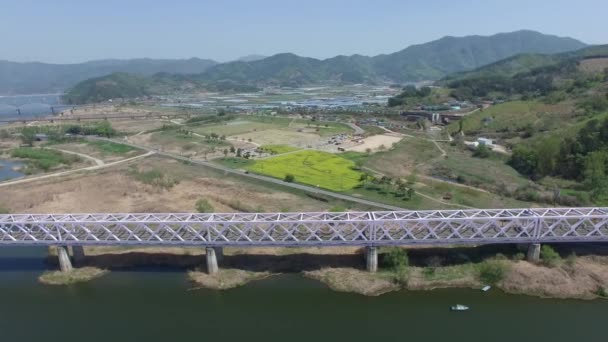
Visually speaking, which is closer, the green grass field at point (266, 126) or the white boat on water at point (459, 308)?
the white boat on water at point (459, 308)

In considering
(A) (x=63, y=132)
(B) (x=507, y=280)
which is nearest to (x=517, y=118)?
(B) (x=507, y=280)

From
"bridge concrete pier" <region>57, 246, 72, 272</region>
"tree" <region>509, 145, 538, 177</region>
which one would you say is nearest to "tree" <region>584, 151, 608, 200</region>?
"tree" <region>509, 145, 538, 177</region>

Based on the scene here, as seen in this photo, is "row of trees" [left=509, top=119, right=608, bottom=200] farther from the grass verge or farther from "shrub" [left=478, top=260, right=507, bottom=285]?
the grass verge

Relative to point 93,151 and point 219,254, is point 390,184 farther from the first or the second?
point 93,151

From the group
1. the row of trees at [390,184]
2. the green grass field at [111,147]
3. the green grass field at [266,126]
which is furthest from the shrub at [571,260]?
the green grass field at [111,147]

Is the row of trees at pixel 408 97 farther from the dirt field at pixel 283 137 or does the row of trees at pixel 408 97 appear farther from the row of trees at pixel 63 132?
the row of trees at pixel 63 132
